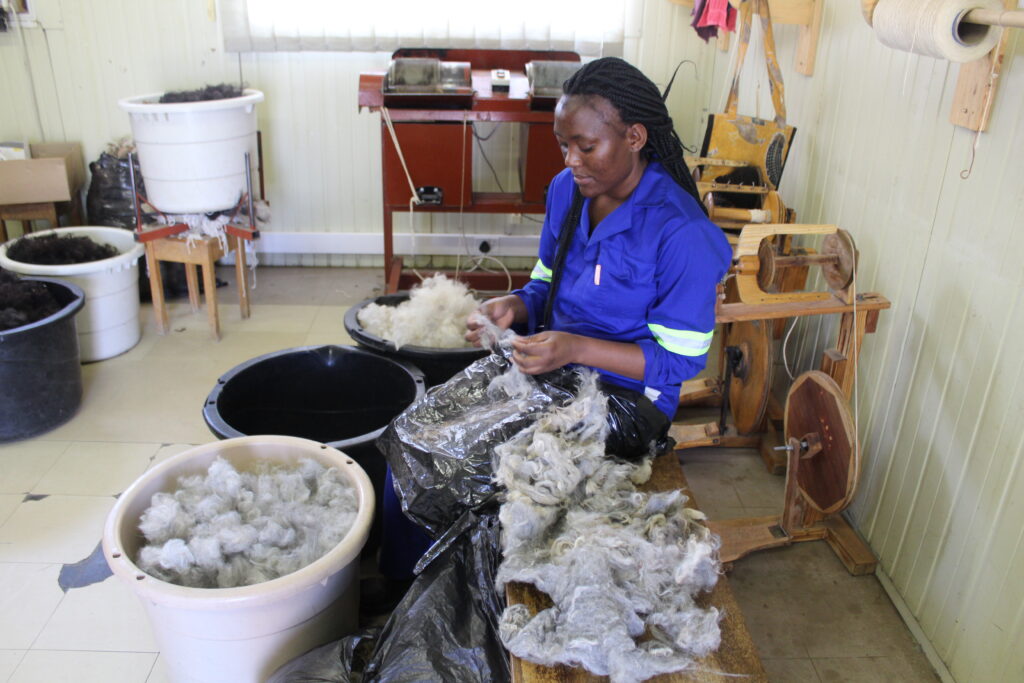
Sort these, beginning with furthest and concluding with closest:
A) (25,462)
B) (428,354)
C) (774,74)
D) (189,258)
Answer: (189,258) → (774,74) → (25,462) → (428,354)

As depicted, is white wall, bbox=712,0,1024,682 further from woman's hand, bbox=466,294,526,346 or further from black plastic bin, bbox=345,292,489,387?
black plastic bin, bbox=345,292,489,387

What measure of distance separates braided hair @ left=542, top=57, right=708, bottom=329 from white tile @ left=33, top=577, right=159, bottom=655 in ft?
4.64

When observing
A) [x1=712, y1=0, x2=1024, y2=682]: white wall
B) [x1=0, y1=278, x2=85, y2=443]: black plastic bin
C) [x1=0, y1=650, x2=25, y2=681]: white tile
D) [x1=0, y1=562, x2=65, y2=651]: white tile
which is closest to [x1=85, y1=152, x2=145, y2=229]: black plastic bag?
[x1=0, y1=278, x2=85, y2=443]: black plastic bin

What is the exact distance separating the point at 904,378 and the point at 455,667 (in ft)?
4.42

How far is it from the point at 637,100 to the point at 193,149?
2107 mm

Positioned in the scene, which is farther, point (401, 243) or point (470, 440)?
point (401, 243)

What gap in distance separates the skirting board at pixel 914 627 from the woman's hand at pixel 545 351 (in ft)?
3.68

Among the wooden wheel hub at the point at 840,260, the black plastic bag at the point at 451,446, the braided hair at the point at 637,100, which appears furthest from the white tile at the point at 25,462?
the wooden wheel hub at the point at 840,260

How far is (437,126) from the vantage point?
3092 mm

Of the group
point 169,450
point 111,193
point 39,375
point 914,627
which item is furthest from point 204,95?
point 914,627

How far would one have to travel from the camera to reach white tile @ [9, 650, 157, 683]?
5.62 ft

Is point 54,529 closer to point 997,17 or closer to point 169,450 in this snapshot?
point 169,450

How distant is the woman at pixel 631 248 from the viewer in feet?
4.91

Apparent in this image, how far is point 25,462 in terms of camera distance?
96.6 inches
